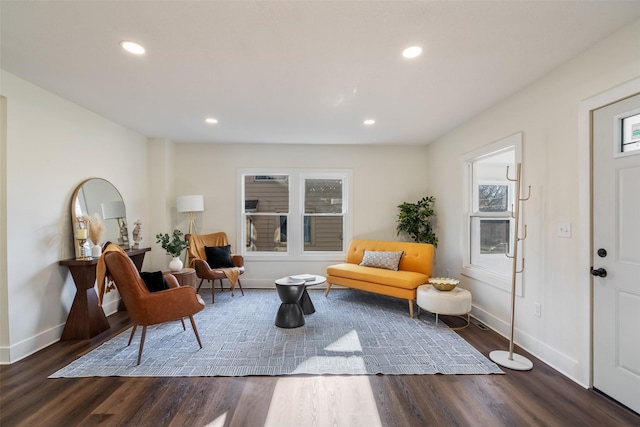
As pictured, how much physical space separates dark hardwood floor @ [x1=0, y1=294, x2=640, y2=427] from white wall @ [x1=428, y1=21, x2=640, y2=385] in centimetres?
35

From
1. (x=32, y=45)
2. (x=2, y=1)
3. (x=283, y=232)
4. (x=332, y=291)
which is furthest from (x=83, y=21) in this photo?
(x=332, y=291)

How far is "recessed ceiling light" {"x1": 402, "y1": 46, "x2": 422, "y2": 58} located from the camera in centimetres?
216

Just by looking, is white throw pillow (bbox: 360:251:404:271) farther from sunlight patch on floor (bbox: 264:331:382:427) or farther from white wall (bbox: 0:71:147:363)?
white wall (bbox: 0:71:147:363)

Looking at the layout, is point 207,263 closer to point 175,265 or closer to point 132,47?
point 175,265

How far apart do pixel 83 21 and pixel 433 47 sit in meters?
2.32

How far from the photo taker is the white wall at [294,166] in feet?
17.0

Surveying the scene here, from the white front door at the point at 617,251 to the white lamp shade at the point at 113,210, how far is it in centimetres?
492

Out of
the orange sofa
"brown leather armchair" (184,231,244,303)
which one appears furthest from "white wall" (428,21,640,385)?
"brown leather armchair" (184,231,244,303)

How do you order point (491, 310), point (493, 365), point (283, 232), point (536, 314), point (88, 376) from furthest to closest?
1. point (283, 232)
2. point (491, 310)
3. point (536, 314)
4. point (493, 365)
5. point (88, 376)

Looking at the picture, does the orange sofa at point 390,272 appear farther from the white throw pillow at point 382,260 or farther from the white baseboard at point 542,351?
the white baseboard at point 542,351

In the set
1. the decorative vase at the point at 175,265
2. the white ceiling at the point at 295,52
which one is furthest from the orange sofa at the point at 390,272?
the decorative vase at the point at 175,265

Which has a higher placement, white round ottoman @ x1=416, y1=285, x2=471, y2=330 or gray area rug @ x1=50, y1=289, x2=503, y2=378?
white round ottoman @ x1=416, y1=285, x2=471, y2=330

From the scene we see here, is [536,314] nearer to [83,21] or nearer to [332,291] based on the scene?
[332,291]

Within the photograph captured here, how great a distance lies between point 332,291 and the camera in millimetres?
5023
